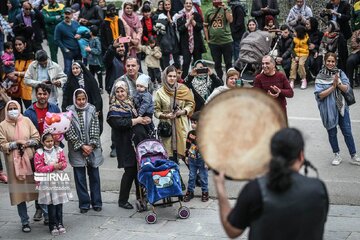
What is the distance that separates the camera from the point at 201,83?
11.6 m

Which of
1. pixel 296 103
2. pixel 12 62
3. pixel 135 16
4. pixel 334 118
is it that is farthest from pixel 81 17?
pixel 334 118

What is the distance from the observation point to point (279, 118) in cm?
541

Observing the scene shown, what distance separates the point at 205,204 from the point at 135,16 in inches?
256

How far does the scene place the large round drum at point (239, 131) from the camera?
5.21m

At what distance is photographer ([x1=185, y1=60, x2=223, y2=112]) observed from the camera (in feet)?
37.7

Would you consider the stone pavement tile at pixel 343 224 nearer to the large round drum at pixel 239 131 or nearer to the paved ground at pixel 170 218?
the paved ground at pixel 170 218

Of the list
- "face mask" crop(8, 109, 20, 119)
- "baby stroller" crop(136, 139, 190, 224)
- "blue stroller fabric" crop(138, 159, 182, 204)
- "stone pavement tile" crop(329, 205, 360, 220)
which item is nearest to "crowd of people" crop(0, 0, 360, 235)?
"face mask" crop(8, 109, 20, 119)

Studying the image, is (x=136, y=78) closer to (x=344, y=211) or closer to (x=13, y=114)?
(x=13, y=114)

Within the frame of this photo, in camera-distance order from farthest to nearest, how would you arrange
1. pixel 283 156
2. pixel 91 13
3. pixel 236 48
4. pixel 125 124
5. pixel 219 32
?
1. pixel 91 13
2. pixel 236 48
3. pixel 219 32
4. pixel 125 124
5. pixel 283 156

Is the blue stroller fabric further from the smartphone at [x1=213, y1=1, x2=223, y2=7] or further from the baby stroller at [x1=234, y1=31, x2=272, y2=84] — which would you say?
the smartphone at [x1=213, y1=1, x2=223, y2=7]

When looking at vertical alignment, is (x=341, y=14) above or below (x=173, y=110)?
above

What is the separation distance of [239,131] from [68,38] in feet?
Answer: 37.1

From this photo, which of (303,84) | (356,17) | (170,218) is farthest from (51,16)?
(170,218)

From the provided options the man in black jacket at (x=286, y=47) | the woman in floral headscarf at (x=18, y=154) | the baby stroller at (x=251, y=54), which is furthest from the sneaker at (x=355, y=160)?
the man in black jacket at (x=286, y=47)
